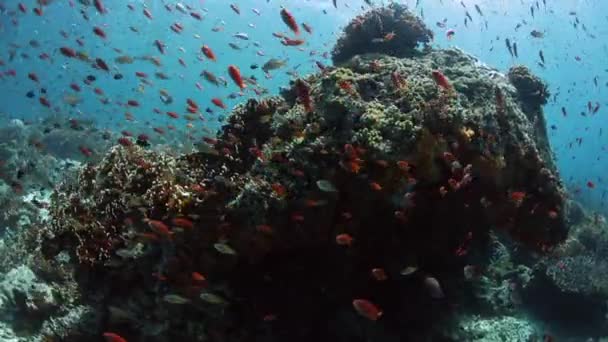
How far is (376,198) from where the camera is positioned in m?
6.46

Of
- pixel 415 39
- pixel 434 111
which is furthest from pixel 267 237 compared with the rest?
pixel 415 39

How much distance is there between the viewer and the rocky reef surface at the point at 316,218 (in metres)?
6.27

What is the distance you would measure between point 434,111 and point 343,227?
2104mm

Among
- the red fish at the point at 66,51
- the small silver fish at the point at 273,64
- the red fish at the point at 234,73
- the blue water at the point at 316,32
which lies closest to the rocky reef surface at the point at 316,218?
the red fish at the point at 234,73

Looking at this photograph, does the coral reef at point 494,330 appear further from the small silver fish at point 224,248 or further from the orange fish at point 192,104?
the orange fish at point 192,104

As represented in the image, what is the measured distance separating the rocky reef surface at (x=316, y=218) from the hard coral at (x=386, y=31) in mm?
3966

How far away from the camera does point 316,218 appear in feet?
20.8

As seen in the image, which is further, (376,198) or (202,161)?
(202,161)

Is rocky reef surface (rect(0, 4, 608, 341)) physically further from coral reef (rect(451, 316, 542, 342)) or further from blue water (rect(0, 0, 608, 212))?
blue water (rect(0, 0, 608, 212))

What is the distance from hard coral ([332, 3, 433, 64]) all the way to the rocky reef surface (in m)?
3.97

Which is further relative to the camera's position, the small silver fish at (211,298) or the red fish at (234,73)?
the red fish at (234,73)

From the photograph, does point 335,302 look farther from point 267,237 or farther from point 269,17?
point 269,17

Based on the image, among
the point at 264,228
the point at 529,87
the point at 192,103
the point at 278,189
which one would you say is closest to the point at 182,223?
the point at 264,228

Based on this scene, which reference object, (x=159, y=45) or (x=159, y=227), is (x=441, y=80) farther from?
(x=159, y=45)
